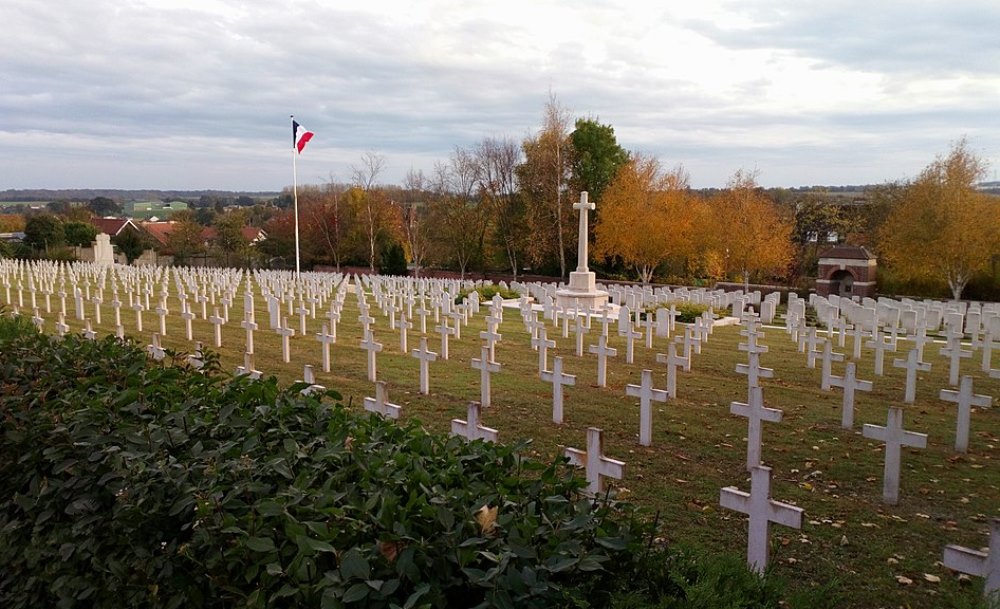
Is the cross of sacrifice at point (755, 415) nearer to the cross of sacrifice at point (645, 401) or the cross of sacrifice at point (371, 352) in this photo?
the cross of sacrifice at point (645, 401)

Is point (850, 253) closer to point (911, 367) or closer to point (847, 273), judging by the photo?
point (847, 273)

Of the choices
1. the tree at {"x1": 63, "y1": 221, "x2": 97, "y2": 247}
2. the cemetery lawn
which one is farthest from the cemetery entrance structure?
the tree at {"x1": 63, "y1": 221, "x2": 97, "y2": 247}

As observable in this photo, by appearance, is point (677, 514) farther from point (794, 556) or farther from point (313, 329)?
point (313, 329)

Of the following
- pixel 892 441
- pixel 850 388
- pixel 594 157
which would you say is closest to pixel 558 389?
pixel 850 388

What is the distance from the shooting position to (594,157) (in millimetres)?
40781

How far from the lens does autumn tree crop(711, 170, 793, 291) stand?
3112 centimetres

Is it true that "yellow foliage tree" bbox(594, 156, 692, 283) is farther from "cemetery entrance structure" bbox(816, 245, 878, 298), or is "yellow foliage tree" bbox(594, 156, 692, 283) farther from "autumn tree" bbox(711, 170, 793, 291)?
"cemetery entrance structure" bbox(816, 245, 878, 298)

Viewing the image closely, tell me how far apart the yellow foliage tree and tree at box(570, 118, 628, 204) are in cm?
349

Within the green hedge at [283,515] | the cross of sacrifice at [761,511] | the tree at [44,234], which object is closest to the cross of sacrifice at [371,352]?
the green hedge at [283,515]

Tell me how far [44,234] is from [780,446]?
184ft

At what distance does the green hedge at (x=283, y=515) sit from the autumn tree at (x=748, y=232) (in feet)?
98.6

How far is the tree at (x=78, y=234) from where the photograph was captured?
52.1 metres

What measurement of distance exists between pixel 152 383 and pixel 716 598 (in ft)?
10.7

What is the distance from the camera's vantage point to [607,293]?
26.2 meters
